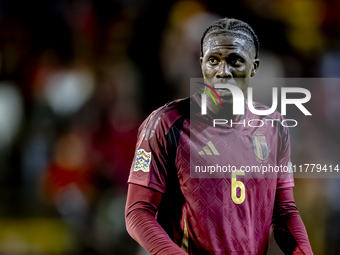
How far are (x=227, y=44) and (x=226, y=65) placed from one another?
8 centimetres

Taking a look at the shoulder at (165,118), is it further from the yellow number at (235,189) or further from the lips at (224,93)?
the yellow number at (235,189)

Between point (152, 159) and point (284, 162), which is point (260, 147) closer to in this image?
point (284, 162)

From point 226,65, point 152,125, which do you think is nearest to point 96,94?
point 152,125

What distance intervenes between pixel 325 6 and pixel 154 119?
1490mm

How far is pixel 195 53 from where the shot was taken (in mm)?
1783

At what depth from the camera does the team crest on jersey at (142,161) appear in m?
1.13

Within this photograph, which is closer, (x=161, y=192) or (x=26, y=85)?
(x=161, y=192)

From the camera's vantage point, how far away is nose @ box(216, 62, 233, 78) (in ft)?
3.97

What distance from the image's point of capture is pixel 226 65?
1.22 m

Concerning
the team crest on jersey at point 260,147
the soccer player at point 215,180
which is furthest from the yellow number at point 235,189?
the team crest on jersey at point 260,147

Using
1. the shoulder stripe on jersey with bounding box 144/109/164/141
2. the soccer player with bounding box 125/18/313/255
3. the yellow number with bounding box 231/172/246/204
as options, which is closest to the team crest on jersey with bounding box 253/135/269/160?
the soccer player with bounding box 125/18/313/255

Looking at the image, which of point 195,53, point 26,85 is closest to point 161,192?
point 195,53

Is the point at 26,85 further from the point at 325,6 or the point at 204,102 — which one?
the point at 325,6

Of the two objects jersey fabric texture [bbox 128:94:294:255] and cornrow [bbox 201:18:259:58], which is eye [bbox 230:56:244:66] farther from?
jersey fabric texture [bbox 128:94:294:255]
